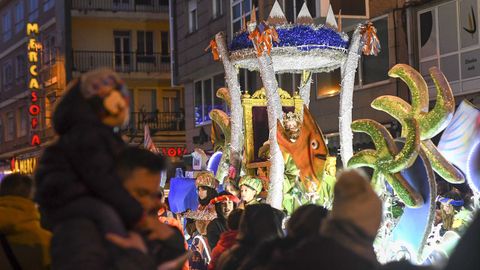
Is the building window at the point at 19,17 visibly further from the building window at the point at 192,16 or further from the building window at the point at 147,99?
the building window at the point at 192,16

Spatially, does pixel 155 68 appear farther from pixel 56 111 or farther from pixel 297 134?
pixel 56 111

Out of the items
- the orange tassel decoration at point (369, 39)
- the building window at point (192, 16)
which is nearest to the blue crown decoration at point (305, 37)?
the orange tassel decoration at point (369, 39)

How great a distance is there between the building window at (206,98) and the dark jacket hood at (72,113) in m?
27.0

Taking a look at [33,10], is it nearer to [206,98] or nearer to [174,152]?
[174,152]

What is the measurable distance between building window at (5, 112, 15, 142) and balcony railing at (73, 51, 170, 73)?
39.7ft

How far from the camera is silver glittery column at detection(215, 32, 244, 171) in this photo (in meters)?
14.6

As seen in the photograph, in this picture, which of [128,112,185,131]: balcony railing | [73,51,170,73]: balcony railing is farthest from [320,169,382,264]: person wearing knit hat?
[73,51,170,73]: balcony railing

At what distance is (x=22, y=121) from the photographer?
52.0 meters

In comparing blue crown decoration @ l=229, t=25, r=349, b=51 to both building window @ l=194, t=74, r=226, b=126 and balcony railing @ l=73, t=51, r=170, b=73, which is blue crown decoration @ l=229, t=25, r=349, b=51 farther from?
balcony railing @ l=73, t=51, r=170, b=73

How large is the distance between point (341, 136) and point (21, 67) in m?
40.7

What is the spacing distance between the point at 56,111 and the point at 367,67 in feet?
64.9

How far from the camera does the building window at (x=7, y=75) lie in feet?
177

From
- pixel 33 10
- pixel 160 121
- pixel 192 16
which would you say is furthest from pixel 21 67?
pixel 192 16

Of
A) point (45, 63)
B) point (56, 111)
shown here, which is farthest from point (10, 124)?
point (56, 111)
